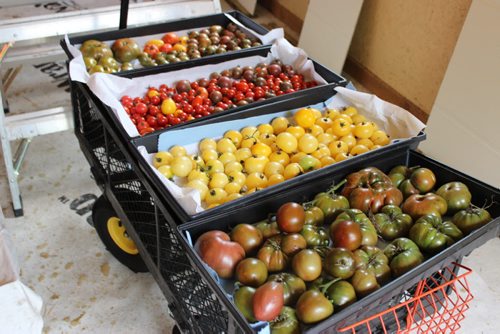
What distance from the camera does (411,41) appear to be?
3.10 m

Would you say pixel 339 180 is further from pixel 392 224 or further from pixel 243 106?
pixel 243 106

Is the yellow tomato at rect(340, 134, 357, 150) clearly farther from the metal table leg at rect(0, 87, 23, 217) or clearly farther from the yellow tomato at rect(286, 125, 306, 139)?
the metal table leg at rect(0, 87, 23, 217)

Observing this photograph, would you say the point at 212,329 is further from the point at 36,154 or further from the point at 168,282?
the point at 36,154

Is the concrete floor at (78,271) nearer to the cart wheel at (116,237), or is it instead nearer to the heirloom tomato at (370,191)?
the cart wheel at (116,237)

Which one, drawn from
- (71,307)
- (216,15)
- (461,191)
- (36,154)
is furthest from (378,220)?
(36,154)

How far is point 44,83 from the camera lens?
3281mm

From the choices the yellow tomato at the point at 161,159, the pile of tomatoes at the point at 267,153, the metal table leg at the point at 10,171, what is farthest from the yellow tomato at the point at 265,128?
the metal table leg at the point at 10,171

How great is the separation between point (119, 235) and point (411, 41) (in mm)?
2076

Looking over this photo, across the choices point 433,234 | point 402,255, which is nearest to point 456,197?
point 433,234

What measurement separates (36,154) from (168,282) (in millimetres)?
1566

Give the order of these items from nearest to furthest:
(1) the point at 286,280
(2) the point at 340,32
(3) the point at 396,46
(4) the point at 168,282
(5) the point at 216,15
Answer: (1) the point at 286,280
(4) the point at 168,282
(5) the point at 216,15
(3) the point at 396,46
(2) the point at 340,32

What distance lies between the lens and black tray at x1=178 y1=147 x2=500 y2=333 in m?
1.06

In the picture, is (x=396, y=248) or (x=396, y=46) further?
(x=396, y=46)

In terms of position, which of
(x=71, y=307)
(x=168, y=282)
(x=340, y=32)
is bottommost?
(x=71, y=307)
